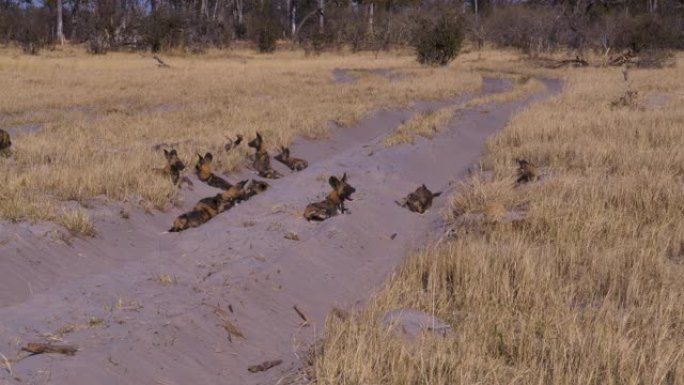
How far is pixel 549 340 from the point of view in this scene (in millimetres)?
4348

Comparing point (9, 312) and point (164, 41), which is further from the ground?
point (164, 41)

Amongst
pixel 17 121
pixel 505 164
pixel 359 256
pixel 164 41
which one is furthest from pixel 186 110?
pixel 164 41

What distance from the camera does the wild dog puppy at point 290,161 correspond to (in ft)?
37.1

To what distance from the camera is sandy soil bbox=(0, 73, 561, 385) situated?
4.65 meters

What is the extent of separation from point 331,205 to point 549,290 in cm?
350

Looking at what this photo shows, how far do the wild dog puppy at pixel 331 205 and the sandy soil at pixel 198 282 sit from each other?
0.11m

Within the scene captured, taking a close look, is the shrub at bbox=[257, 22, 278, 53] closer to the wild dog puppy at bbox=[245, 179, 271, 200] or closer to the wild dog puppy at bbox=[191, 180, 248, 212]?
the wild dog puppy at bbox=[245, 179, 271, 200]

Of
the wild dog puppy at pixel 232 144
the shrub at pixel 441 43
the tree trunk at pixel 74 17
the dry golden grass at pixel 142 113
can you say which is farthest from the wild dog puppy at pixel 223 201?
the tree trunk at pixel 74 17

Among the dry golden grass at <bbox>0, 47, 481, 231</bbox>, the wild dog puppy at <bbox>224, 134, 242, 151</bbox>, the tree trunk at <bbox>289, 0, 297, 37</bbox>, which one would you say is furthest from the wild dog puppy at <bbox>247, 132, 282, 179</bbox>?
the tree trunk at <bbox>289, 0, 297, 37</bbox>

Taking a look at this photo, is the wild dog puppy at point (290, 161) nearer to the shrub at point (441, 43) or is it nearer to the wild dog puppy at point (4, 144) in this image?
the wild dog puppy at point (4, 144)

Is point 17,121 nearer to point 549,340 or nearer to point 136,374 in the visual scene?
point 136,374

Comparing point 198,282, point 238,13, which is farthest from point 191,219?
point 238,13

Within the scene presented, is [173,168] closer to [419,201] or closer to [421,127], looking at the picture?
[419,201]

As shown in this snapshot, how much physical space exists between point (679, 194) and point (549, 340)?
13.6 ft
